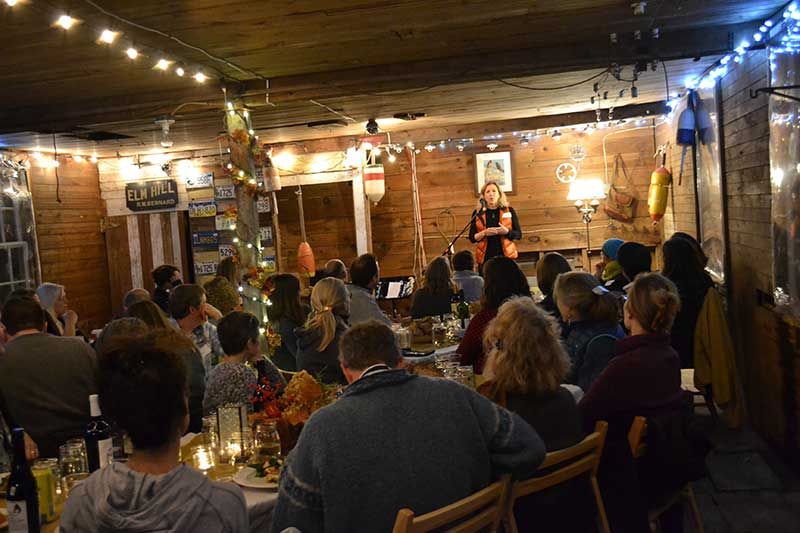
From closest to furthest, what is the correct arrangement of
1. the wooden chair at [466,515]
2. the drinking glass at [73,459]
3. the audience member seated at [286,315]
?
the wooden chair at [466,515]
the drinking glass at [73,459]
the audience member seated at [286,315]

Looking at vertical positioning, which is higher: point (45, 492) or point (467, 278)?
point (467, 278)

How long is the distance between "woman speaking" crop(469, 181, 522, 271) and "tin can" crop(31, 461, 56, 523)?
754cm

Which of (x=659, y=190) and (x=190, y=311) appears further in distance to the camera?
(x=659, y=190)

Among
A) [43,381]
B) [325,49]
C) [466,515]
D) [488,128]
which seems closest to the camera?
[466,515]

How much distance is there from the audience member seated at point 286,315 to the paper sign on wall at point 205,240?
6.05 m

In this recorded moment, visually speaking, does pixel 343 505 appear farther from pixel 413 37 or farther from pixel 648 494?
pixel 413 37

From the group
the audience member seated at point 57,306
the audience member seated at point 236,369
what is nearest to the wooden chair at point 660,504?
the audience member seated at point 236,369

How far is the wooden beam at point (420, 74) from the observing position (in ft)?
18.9

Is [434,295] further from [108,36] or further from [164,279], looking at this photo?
[108,36]

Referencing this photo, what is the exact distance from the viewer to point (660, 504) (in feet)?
10.6

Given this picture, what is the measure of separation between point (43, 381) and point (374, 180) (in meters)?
6.69

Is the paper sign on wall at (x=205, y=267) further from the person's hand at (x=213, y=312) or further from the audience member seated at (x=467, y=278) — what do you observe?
the person's hand at (x=213, y=312)

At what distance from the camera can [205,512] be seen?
1.83m

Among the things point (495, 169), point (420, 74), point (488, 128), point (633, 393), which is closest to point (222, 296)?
point (420, 74)
